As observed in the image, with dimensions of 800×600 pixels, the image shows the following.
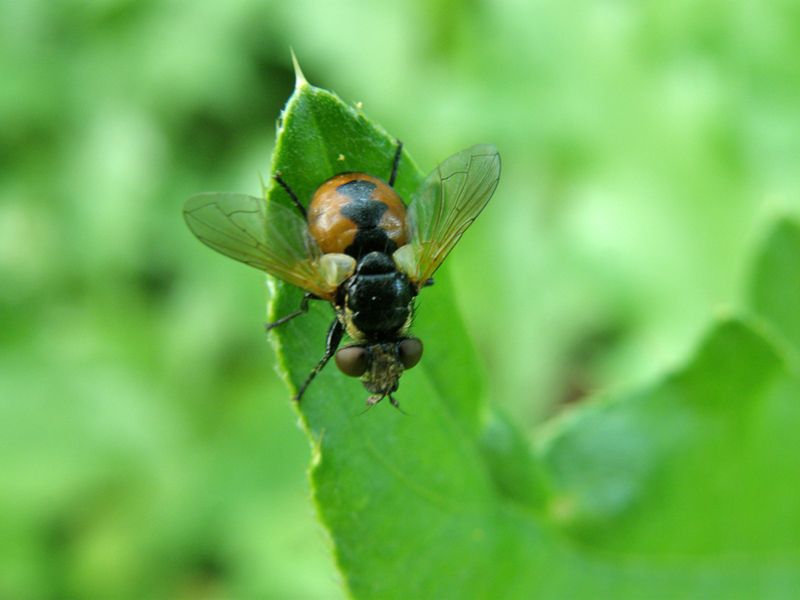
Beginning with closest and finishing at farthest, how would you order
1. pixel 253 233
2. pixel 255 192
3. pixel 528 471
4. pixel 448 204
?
1. pixel 528 471
2. pixel 253 233
3. pixel 448 204
4. pixel 255 192

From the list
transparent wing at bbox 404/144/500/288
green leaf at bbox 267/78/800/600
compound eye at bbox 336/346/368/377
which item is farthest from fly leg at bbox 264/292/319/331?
transparent wing at bbox 404/144/500/288

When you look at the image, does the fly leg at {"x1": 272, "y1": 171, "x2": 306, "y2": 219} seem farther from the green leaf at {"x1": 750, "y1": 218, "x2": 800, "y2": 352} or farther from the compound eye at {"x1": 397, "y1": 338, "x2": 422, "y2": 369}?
the green leaf at {"x1": 750, "y1": 218, "x2": 800, "y2": 352}

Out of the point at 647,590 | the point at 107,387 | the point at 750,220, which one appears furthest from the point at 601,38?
the point at 107,387

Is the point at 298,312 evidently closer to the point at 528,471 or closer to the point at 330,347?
the point at 330,347

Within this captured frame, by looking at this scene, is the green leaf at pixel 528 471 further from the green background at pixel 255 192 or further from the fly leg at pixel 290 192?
the green background at pixel 255 192

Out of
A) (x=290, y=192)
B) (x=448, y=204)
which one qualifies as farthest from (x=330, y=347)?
(x=448, y=204)

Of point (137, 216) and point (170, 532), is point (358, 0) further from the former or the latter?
point (170, 532)
